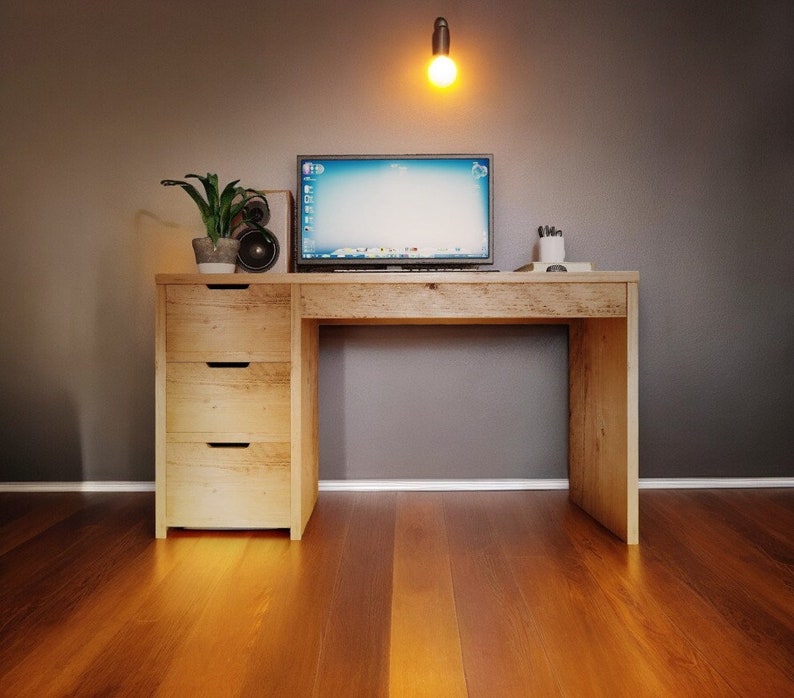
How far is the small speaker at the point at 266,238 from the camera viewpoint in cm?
185

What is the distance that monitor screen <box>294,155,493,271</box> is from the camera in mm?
1938

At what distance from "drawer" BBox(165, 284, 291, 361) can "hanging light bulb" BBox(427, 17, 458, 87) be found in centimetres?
106

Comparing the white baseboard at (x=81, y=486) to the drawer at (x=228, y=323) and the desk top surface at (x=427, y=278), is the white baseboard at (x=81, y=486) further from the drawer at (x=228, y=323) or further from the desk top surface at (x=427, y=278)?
the desk top surface at (x=427, y=278)

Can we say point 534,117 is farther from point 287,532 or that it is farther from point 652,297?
point 287,532

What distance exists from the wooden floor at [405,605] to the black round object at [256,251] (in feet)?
3.00

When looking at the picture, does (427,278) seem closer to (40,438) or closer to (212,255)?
(212,255)

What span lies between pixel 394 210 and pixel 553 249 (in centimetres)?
61

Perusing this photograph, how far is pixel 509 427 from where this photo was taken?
6.82ft

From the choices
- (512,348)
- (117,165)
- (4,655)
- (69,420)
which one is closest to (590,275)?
(512,348)

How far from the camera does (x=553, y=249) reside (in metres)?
1.89

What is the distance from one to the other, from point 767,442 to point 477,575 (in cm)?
152

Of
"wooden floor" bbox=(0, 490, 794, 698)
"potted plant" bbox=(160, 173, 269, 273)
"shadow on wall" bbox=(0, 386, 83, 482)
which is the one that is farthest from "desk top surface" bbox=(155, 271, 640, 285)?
"shadow on wall" bbox=(0, 386, 83, 482)

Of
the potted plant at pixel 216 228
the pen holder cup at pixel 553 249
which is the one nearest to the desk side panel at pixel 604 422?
the pen holder cup at pixel 553 249

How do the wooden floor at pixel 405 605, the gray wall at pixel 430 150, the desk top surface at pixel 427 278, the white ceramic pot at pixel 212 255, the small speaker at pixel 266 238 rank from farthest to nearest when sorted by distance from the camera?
the gray wall at pixel 430 150, the small speaker at pixel 266 238, the white ceramic pot at pixel 212 255, the desk top surface at pixel 427 278, the wooden floor at pixel 405 605
